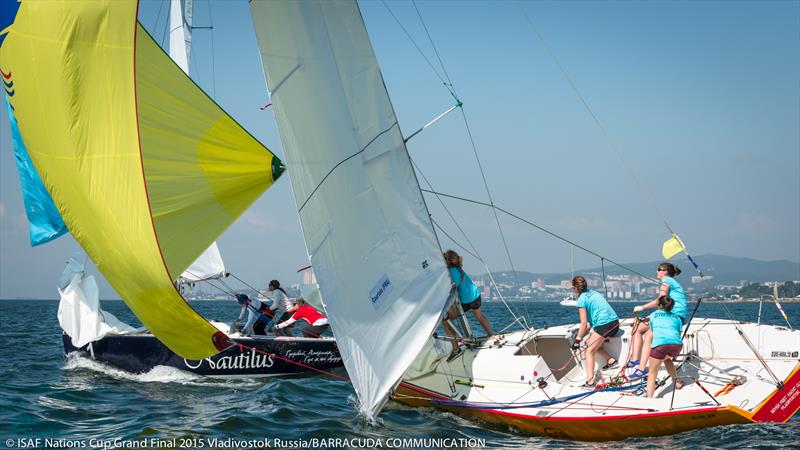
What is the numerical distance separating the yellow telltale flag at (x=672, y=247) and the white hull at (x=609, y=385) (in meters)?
1.01

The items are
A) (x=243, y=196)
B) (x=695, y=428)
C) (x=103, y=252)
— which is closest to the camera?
(x=103, y=252)

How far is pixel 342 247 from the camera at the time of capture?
7.70 metres

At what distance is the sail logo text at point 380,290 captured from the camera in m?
7.91

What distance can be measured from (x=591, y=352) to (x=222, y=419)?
4.47 metres

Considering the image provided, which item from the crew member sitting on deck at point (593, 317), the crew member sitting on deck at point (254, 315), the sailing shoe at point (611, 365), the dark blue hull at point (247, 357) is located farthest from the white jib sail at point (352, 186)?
the crew member sitting on deck at point (254, 315)

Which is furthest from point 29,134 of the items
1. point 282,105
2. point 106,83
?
point 282,105

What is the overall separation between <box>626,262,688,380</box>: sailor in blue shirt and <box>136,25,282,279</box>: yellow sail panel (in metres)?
5.05

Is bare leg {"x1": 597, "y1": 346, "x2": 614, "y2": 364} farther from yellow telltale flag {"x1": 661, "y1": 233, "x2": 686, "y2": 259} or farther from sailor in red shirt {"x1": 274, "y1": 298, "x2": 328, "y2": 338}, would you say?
sailor in red shirt {"x1": 274, "y1": 298, "x2": 328, "y2": 338}

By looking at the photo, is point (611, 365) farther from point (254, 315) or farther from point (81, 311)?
point (81, 311)

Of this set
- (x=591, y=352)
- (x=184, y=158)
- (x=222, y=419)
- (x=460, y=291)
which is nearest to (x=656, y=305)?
(x=591, y=352)

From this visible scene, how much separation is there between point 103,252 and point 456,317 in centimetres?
477

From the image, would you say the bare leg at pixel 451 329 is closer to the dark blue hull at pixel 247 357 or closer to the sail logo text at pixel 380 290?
the sail logo text at pixel 380 290

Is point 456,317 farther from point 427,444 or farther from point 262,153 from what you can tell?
point 262,153

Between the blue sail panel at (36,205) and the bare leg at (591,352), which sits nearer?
the bare leg at (591,352)
